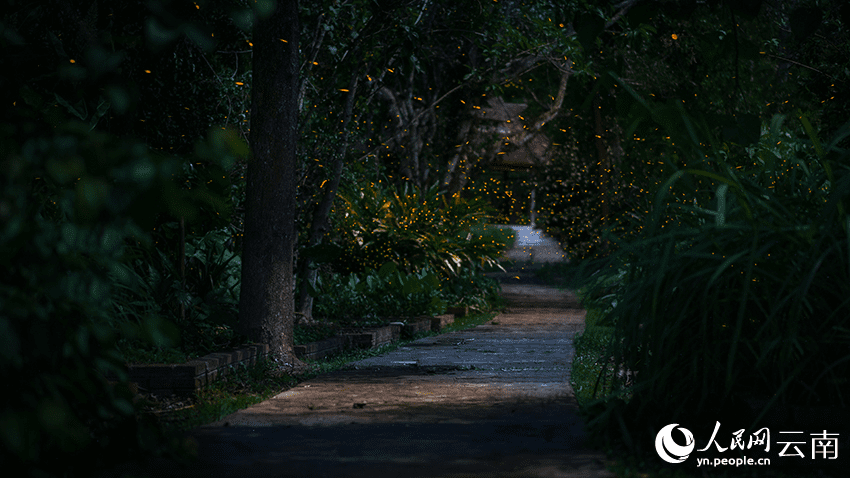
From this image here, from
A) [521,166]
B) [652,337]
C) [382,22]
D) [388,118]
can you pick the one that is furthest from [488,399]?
[521,166]

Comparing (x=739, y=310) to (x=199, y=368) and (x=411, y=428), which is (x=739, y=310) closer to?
(x=411, y=428)

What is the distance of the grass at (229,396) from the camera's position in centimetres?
432

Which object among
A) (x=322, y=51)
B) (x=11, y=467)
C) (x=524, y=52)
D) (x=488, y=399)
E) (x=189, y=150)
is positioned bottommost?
(x=488, y=399)

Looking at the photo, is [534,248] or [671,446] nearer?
[671,446]

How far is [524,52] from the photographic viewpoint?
41.2ft

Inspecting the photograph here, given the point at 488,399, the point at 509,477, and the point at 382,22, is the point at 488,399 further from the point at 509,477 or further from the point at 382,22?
the point at 382,22

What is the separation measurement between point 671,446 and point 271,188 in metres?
3.96

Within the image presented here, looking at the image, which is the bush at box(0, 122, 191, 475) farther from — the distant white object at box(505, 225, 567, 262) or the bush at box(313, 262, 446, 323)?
the distant white object at box(505, 225, 567, 262)

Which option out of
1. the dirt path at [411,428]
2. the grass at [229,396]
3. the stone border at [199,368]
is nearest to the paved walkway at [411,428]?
the dirt path at [411,428]

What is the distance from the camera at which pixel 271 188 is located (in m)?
6.27

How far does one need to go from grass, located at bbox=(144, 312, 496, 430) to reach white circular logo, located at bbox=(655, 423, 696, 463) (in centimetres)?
228

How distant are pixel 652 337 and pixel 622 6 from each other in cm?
1236

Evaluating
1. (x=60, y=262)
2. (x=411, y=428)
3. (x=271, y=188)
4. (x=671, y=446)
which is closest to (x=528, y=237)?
(x=271, y=188)

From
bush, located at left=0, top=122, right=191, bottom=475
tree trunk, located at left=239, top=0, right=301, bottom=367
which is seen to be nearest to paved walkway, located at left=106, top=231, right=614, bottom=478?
tree trunk, located at left=239, top=0, right=301, bottom=367
